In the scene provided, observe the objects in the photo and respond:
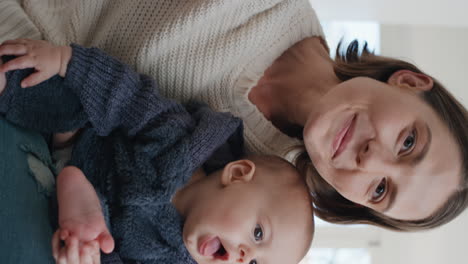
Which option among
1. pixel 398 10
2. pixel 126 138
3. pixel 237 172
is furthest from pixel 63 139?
pixel 398 10

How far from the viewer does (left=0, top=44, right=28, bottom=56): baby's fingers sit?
2.68 feet

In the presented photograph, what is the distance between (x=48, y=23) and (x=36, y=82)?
271 millimetres

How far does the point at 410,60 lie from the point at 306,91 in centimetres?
101

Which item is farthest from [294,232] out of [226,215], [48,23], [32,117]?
[48,23]

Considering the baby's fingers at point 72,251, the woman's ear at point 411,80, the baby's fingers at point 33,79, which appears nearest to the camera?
the baby's fingers at point 72,251

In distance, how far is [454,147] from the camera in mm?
983

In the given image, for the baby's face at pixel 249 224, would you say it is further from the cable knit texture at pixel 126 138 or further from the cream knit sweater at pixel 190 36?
the cream knit sweater at pixel 190 36

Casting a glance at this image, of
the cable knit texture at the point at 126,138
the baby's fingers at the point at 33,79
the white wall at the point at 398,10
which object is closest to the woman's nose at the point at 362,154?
the cable knit texture at the point at 126,138

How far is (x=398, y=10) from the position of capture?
1665 mm

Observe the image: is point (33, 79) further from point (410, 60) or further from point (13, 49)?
point (410, 60)

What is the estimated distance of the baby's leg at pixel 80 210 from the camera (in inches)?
30.7

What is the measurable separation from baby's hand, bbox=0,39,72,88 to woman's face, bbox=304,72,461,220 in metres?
0.49

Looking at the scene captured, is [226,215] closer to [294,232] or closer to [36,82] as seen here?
[294,232]

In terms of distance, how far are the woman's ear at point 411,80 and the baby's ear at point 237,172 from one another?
0.36 m
